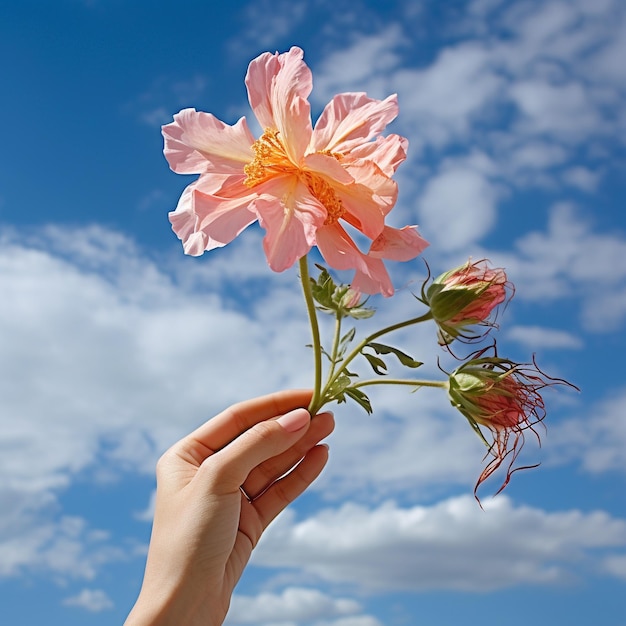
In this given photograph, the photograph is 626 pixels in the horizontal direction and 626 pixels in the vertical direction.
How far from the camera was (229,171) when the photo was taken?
1868 millimetres

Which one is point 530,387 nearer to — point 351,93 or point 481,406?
point 481,406

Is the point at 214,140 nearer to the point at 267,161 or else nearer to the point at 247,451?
the point at 267,161

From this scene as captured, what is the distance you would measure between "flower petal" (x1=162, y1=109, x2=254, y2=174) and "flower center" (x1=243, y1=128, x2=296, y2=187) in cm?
5

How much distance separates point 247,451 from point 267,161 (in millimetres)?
760

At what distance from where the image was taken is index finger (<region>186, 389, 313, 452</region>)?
232cm

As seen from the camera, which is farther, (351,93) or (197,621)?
(197,621)

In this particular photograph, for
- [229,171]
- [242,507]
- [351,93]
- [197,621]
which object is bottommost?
[197,621]

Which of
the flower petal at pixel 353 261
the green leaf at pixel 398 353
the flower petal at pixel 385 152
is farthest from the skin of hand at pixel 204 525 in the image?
the flower petal at pixel 385 152

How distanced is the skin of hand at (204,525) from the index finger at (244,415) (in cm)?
7

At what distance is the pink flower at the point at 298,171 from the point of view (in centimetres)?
175

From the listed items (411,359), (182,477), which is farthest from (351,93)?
(182,477)

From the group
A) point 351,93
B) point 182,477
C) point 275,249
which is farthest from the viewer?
point 182,477

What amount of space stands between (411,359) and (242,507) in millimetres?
727

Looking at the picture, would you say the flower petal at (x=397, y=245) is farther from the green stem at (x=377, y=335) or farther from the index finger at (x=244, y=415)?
the index finger at (x=244, y=415)
